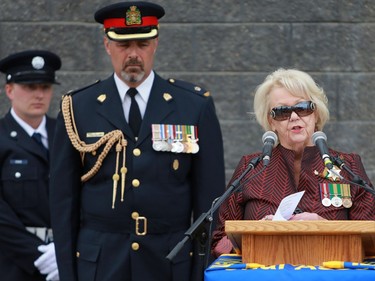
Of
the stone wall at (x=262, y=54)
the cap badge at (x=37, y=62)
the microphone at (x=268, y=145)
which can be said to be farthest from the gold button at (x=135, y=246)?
the stone wall at (x=262, y=54)

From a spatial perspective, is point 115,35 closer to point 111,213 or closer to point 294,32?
point 111,213

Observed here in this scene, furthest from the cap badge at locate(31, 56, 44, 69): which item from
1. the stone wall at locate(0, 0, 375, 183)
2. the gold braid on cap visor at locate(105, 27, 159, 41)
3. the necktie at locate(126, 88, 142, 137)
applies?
the necktie at locate(126, 88, 142, 137)

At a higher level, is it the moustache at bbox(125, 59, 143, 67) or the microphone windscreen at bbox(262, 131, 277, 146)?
the moustache at bbox(125, 59, 143, 67)

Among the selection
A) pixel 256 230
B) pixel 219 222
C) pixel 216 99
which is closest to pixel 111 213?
pixel 219 222

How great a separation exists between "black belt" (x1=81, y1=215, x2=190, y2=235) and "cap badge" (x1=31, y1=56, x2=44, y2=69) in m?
1.90

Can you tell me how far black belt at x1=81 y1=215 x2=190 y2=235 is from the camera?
18.8 ft

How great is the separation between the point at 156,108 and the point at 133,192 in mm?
451

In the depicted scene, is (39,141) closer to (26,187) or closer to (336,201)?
(26,187)

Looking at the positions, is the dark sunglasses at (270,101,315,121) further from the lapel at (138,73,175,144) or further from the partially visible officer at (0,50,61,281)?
the partially visible officer at (0,50,61,281)

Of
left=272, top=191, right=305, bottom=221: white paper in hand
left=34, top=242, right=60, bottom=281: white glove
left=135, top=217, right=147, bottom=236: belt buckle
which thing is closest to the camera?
left=272, top=191, right=305, bottom=221: white paper in hand

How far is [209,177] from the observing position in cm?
582

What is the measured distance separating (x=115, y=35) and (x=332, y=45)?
277 cm

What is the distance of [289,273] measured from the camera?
4320mm

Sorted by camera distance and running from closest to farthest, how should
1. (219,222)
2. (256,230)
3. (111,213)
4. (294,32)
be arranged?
(256,230), (219,222), (111,213), (294,32)
